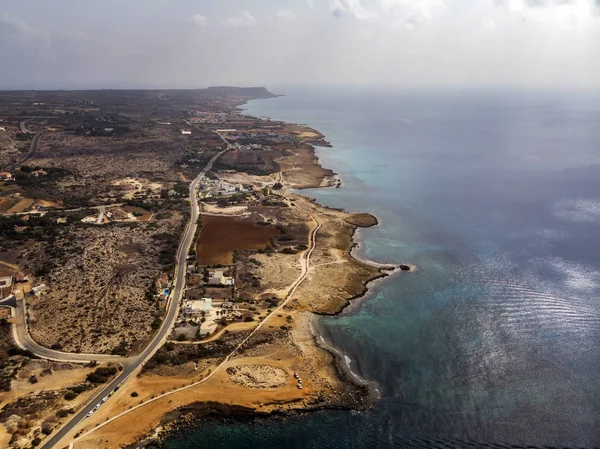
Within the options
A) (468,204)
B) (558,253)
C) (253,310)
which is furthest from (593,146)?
(253,310)

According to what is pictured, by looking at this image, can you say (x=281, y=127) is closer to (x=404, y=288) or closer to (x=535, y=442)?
(x=404, y=288)

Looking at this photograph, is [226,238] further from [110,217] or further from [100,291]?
[110,217]

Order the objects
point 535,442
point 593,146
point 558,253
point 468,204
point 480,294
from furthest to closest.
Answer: point 593,146
point 468,204
point 558,253
point 480,294
point 535,442

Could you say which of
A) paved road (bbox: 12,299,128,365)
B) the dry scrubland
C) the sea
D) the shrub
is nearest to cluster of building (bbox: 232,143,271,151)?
the sea

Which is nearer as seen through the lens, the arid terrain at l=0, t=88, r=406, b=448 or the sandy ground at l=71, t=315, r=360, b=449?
the sandy ground at l=71, t=315, r=360, b=449

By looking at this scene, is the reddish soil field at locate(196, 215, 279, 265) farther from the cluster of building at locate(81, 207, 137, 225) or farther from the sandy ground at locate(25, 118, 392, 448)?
the cluster of building at locate(81, 207, 137, 225)

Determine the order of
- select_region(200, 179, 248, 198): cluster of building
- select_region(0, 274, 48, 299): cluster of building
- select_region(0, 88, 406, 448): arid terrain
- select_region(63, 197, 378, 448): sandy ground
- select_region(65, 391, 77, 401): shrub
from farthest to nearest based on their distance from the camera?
1. select_region(200, 179, 248, 198): cluster of building
2. select_region(0, 274, 48, 299): cluster of building
3. select_region(0, 88, 406, 448): arid terrain
4. select_region(65, 391, 77, 401): shrub
5. select_region(63, 197, 378, 448): sandy ground

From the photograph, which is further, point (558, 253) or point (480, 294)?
point (558, 253)

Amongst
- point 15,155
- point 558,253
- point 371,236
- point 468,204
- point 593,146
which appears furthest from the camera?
point 593,146

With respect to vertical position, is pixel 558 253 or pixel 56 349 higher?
pixel 558 253
